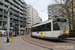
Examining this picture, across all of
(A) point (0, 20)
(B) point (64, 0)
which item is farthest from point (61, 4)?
(A) point (0, 20)

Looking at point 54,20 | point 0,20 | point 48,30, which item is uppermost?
point 0,20

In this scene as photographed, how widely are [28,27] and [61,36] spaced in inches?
2221

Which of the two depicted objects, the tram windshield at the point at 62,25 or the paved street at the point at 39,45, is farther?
the tram windshield at the point at 62,25

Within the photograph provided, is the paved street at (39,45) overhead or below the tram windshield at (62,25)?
below

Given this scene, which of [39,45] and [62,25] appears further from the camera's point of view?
[62,25]

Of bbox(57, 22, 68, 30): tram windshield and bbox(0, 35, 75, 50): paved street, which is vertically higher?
bbox(57, 22, 68, 30): tram windshield

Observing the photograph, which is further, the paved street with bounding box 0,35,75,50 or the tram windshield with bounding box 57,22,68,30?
the tram windshield with bounding box 57,22,68,30

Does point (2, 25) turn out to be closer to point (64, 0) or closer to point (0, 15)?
point (0, 15)

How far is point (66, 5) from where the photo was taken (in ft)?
57.7

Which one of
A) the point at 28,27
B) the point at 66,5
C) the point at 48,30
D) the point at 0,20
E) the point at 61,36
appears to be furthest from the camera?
the point at 28,27

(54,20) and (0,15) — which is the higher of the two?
(0,15)

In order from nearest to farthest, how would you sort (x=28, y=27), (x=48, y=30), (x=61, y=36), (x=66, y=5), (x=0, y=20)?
(x=61, y=36) → (x=48, y=30) → (x=66, y=5) → (x=0, y=20) → (x=28, y=27)

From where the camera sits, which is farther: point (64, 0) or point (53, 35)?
point (64, 0)

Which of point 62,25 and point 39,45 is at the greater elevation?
point 62,25
